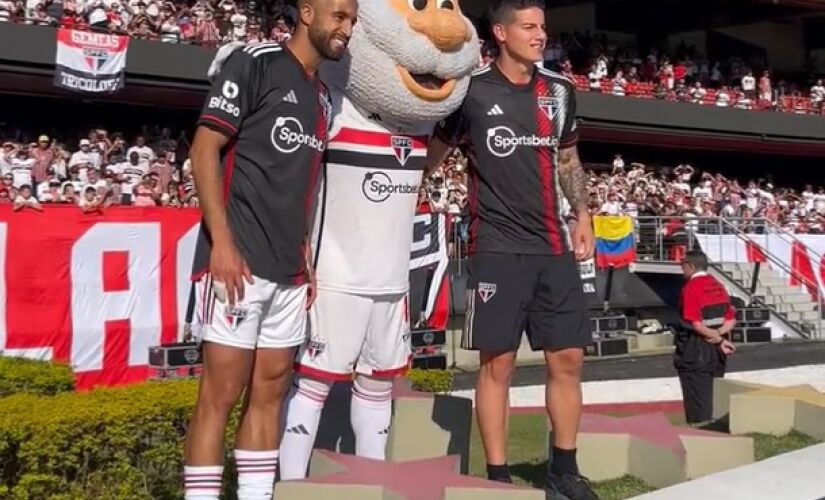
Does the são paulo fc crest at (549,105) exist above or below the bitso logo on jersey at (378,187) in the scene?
above

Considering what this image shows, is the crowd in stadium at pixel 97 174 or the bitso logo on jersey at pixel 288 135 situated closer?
the bitso logo on jersey at pixel 288 135

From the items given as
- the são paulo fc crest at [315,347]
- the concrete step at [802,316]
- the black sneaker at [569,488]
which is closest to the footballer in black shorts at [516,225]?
the black sneaker at [569,488]

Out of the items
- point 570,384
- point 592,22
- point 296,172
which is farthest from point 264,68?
point 592,22

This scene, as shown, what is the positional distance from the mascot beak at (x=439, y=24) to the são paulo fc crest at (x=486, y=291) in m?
0.98

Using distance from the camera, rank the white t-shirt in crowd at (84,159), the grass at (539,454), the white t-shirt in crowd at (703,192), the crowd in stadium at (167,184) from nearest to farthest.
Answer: the grass at (539,454) → the crowd in stadium at (167,184) → the white t-shirt in crowd at (84,159) → the white t-shirt in crowd at (703,192)

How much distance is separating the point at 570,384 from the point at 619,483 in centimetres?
66

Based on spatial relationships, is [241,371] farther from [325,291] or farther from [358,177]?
[358,177]

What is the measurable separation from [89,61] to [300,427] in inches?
524

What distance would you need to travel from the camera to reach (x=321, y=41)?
13.2 ft

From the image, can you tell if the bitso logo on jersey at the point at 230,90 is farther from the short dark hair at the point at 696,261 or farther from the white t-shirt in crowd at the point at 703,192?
the white t-shirt in crowd at the point at 703,192

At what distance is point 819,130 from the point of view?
29.8m

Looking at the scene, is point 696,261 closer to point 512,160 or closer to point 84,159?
point 512,160

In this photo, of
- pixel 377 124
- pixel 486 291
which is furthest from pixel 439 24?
pixel 486 291

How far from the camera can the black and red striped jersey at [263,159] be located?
3857 mm
